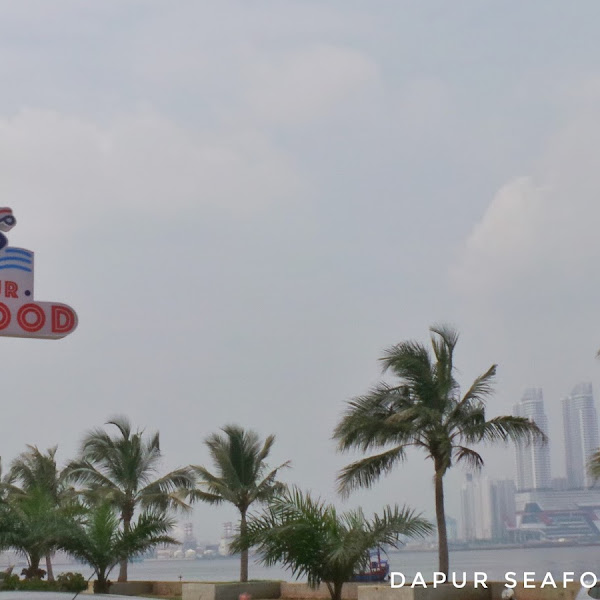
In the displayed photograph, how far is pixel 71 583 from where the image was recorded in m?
23.8

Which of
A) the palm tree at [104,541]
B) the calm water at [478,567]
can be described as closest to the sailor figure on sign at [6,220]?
the palm tree at [104,541]

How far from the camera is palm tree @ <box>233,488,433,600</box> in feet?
57.9

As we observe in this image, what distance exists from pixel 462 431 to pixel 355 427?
256 centimetres

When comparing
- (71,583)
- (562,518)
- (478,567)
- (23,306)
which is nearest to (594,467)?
(71,583)

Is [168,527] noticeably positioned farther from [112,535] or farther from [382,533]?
[382,533]

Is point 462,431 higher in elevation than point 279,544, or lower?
higher

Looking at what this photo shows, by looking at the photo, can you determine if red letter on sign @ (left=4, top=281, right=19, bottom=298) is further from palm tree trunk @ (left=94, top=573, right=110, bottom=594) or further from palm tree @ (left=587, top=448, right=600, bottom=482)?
palm tree @ (left=587, top=448, right=600, bottom=482)

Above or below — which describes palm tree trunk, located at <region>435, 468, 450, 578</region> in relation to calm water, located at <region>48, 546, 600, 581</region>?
above

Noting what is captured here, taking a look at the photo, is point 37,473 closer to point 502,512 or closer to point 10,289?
point 10,289

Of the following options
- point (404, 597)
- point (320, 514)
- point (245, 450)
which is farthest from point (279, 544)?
point (245, 450)

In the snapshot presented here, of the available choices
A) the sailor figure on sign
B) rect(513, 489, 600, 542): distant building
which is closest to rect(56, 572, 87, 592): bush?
the sailor figure on sign

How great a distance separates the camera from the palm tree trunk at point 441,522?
24.5 m

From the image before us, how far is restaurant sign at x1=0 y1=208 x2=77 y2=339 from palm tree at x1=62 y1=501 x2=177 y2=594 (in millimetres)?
5178

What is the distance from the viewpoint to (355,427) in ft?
80.8
